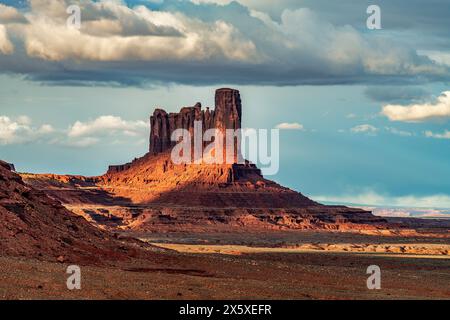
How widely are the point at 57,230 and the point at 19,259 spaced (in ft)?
34.4

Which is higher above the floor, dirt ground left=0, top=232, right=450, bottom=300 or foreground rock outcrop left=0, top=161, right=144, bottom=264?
foreground rock outcrop left=0, top=161, right=144, bottom=264

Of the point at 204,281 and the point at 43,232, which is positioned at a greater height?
the point at 43,232

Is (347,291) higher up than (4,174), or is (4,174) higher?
(4,174)

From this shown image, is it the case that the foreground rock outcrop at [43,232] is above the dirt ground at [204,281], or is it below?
above

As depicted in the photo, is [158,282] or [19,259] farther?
[19,259]

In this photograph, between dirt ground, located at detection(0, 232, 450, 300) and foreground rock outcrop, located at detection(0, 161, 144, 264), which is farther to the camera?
foreground rock outcrop, located at detection(0, 161, 144, 264)

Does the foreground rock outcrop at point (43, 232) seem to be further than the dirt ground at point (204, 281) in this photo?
Yes

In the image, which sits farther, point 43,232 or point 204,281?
point 43,232

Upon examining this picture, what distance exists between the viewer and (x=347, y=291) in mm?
57188
